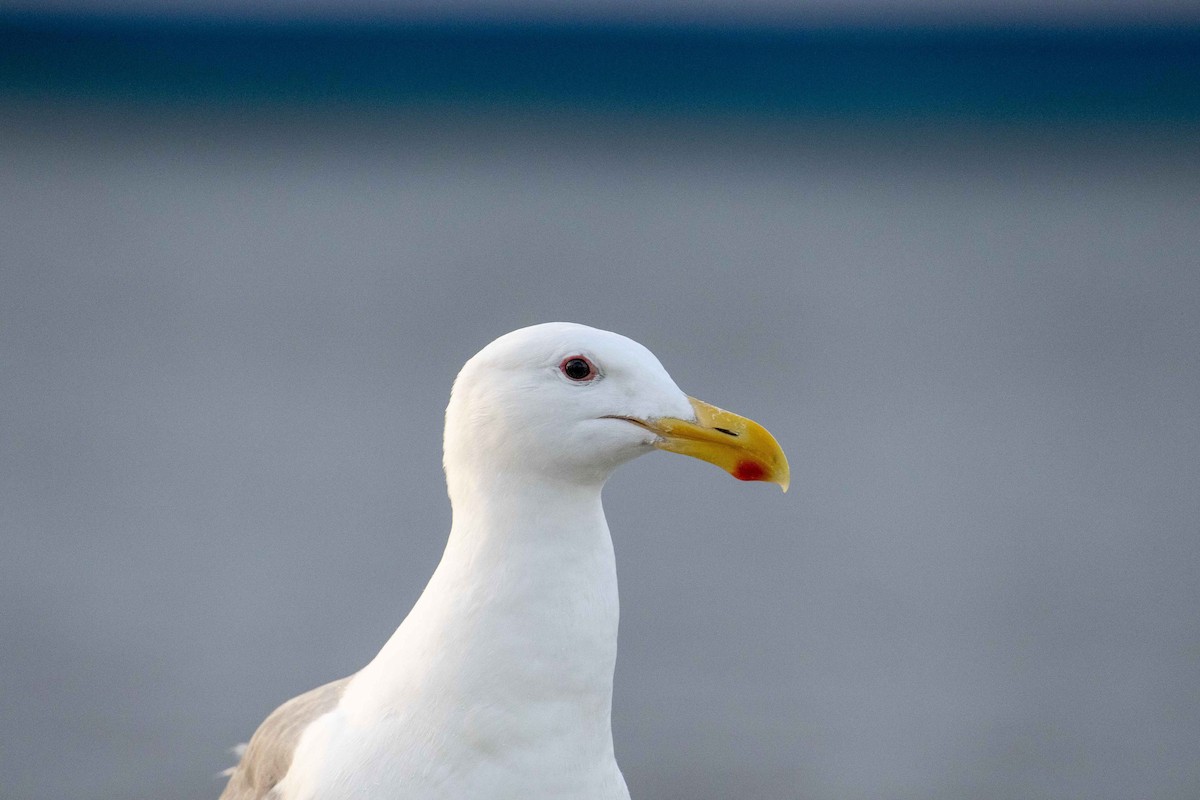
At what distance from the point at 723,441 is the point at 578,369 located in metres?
0.25

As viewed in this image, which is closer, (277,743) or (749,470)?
(749,470)

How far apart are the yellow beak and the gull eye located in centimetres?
11

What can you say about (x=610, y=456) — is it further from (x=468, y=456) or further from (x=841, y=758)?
(x=841, y=758)

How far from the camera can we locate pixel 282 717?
7.47ft

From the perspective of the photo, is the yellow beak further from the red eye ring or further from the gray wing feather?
the gray wing feather

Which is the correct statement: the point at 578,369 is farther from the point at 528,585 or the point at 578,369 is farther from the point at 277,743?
the point at 277,743

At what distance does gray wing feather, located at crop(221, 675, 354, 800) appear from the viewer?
2.17 m

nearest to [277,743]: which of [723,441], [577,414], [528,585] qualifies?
[528,585]

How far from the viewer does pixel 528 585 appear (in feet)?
6.34

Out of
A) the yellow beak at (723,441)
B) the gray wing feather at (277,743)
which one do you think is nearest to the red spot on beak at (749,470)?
the yellow beak at (723,441)

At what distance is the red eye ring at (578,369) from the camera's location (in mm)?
1937

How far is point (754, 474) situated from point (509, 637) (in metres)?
0.45

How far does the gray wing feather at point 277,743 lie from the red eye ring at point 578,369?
0.72 metres

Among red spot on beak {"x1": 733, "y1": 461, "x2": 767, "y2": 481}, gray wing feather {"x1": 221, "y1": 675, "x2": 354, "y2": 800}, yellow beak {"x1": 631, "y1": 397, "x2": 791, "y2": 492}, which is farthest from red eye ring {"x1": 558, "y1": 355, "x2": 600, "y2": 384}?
gray wing feather {"x1": 221, "y1": 675, "x2": 354, "y2": 800}
